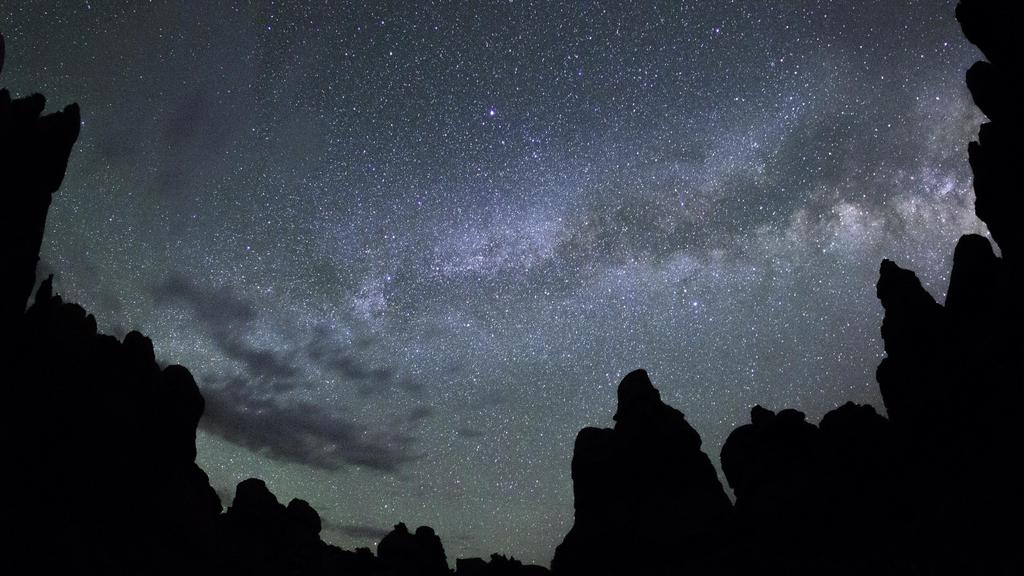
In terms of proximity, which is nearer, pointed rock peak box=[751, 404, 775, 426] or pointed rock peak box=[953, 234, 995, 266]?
pointed rock peak box=[953, 234, 995, 266]

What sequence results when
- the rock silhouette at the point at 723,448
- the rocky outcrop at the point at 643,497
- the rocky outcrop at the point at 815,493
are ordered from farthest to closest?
the rocky outcrop at the point at 643,497
the rocky outcrop at the point at 815,493
the rock silhouette at the point at 723,448

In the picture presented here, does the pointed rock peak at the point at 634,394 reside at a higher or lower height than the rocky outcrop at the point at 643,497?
higher

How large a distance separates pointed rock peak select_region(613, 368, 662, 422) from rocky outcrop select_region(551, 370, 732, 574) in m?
0.07

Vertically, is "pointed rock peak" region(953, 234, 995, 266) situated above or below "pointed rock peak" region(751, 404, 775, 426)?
above

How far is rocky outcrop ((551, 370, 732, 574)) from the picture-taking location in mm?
32719

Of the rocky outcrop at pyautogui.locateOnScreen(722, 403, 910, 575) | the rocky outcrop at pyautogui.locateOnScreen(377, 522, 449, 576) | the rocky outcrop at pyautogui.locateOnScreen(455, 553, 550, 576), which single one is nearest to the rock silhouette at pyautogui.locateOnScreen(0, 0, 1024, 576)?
the rocky outcrop at pyautogui.locateOnScreen(722, 403, 910, 575)

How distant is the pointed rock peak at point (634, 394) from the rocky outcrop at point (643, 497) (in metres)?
0.07

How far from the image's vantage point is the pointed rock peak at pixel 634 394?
3859 cm

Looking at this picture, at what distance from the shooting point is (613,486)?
36.3 meters

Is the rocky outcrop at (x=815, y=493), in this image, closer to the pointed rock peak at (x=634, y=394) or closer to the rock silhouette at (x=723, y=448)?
the rock silhouette at (x=723, y=448)

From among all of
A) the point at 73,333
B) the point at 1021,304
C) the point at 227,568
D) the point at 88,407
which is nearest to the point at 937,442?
the point at 1021,304

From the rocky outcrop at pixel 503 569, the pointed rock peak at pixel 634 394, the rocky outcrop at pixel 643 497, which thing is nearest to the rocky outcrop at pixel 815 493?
the rocky outcrop at pixel 643 497

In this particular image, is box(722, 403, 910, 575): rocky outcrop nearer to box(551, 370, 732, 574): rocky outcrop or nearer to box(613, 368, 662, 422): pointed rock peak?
box(551, 370, 732, 574): rocky outcrop

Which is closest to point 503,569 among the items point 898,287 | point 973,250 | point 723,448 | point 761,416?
point 723,448
